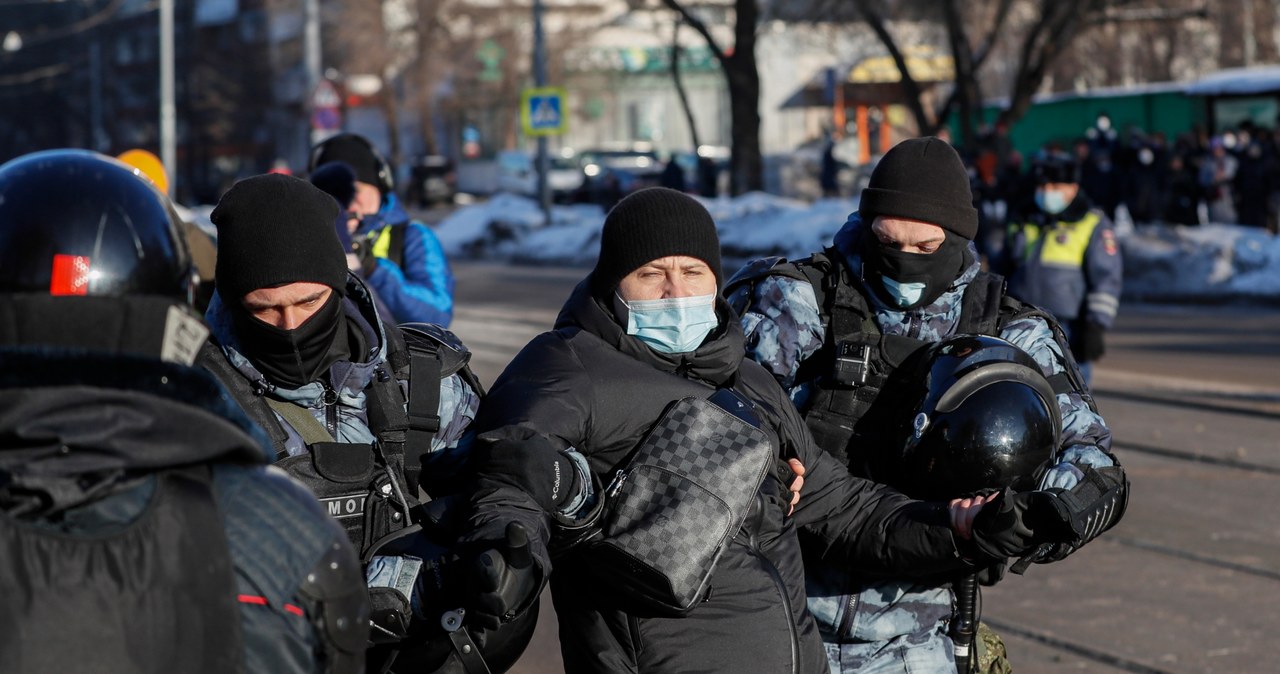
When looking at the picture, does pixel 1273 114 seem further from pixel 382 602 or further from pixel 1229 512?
pixel 382 602

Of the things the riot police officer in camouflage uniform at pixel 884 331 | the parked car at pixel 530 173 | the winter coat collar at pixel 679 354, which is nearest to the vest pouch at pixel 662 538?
the winter coat collar at pixel 679 354

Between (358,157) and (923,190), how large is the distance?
10.2ft

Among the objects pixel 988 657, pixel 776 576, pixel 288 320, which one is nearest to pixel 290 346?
pixel 288 320

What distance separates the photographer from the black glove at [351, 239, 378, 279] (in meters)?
5.70

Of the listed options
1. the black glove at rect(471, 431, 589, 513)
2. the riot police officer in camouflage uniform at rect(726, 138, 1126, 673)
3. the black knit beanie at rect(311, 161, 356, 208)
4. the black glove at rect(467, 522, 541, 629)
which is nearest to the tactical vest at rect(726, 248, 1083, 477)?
the riot police officer in camouflage uniform at rect(726, 138, 1126, 673)

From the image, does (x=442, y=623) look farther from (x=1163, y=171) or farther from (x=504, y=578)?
(x=1163, y=171)

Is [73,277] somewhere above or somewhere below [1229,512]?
above

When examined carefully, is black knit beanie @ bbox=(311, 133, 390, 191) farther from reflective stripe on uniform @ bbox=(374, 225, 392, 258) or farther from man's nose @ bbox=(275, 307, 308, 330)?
man's nose @ bbox=(275, 307, 308, 330)

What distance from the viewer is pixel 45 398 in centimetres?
173

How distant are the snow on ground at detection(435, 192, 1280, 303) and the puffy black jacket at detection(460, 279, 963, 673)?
509 inches

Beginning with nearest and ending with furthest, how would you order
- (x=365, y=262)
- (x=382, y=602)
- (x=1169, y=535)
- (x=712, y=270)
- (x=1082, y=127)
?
(x=382, y=602), (x=712, y=270), (x=365, y=262), (x=1169, y=535), (x=1082, y=127)

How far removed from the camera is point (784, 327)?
370 centimetres

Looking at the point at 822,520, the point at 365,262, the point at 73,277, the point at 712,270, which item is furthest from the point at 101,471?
the point at 365,262

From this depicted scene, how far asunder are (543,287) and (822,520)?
18652 mm
